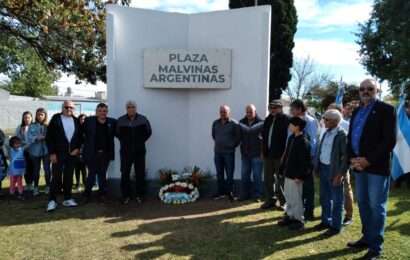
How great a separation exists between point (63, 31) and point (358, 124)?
416 inches

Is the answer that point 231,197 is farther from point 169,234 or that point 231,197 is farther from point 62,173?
point 62,173

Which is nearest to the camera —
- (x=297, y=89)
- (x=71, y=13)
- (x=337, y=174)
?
(x=337, y=174)

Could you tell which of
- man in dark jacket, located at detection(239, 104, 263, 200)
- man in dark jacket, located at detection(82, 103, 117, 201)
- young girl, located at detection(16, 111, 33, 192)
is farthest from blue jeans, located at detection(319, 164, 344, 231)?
young girl, located at detection(16, 111, 33, 192)

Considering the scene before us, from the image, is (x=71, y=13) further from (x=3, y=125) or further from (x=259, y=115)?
(x=3, y=125)

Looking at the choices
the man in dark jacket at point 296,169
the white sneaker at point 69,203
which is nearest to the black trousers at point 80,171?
the white sneaker at point 69,203

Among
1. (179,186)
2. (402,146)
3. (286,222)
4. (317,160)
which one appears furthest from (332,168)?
(402,146)

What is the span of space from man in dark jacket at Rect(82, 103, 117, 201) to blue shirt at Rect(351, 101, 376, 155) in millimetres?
4224

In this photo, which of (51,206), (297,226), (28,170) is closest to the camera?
(297,226)

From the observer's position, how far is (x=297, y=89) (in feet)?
133

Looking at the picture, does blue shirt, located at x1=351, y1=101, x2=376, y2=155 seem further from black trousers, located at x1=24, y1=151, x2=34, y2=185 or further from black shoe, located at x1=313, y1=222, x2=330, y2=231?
black trousers, located at x1=24, y1=151, x2=34, y2=185

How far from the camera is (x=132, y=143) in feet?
23.7

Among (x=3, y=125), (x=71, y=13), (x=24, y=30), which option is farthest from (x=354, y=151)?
(x=3, y=125)

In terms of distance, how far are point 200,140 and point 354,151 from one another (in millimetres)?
3904

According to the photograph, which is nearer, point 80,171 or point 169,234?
point 169,234
